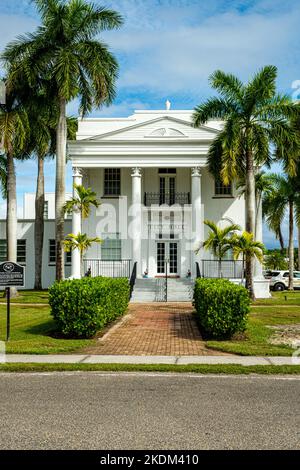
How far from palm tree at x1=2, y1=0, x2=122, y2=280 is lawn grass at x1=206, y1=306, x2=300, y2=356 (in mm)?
11063

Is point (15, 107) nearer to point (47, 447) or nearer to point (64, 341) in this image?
point (64, 341)

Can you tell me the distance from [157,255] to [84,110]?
1009cm

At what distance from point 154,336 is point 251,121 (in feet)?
42.1

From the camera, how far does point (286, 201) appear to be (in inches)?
1390

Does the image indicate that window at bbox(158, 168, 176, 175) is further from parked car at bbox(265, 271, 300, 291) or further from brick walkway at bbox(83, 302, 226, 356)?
brick walkway at bbox(83, 302, 226, 356)

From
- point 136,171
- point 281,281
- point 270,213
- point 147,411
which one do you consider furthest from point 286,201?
point 147,411

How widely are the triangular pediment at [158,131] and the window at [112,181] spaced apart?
2801mm

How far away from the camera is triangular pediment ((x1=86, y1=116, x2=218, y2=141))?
30.2 meters

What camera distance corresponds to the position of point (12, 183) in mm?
27031

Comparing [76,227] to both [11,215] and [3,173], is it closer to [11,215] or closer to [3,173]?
[11,215]

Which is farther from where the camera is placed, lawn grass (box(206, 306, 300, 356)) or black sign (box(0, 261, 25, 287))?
black sign (box(0, 261, 25, 287))

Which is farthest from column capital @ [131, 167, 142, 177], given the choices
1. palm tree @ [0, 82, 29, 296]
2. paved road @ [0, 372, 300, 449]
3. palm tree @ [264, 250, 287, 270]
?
palm tree @ [264, 250, 287, 270]

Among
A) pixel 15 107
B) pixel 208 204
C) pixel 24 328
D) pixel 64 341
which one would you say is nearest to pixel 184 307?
pixel 24 328
